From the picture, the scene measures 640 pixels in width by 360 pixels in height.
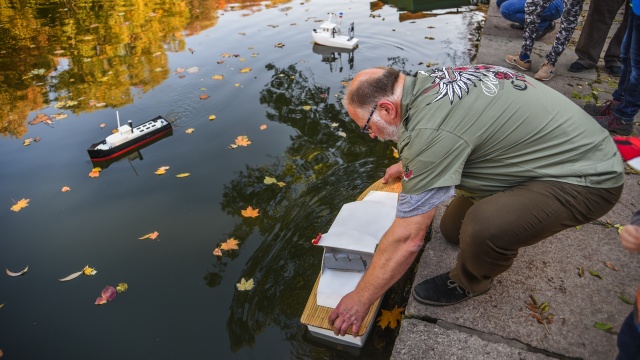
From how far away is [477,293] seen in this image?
Answer: 2.36 m

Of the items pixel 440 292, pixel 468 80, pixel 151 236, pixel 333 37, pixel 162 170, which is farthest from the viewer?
pixel 333 37

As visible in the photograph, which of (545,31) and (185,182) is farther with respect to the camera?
(545,31)

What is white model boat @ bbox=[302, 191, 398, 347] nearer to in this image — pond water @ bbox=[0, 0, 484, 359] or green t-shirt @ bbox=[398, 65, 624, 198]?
pond water @ bbox=[0, 0, 484, 359]

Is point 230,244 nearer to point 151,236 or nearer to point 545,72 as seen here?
point 151,236

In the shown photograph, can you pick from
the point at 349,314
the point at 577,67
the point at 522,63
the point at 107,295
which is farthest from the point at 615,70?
the point at 107,295

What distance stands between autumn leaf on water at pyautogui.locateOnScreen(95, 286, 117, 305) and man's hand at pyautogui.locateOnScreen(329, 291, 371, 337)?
1848 mm

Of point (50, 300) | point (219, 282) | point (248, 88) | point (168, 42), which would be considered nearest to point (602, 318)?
point (219, 282)

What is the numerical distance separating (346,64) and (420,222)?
5.24 meters

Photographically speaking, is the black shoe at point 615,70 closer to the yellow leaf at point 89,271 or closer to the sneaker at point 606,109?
the sneaker at point 606,109

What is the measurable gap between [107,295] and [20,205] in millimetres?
1744

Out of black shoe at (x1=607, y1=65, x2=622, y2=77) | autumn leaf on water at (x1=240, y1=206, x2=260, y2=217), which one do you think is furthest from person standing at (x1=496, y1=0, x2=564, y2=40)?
autumn leaf on water at (x1=240, y1=206, x2=260, y2=217)

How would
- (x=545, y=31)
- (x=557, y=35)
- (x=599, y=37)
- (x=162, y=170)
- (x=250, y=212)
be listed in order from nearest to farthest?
(x=250, y=212), (x=162, y=170), (x=557, y=35), (x=599, y=37), (x=545, y=31)

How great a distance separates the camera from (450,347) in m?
A: 2.15

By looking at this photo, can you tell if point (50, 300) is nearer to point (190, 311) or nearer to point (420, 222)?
point (190, 311)
